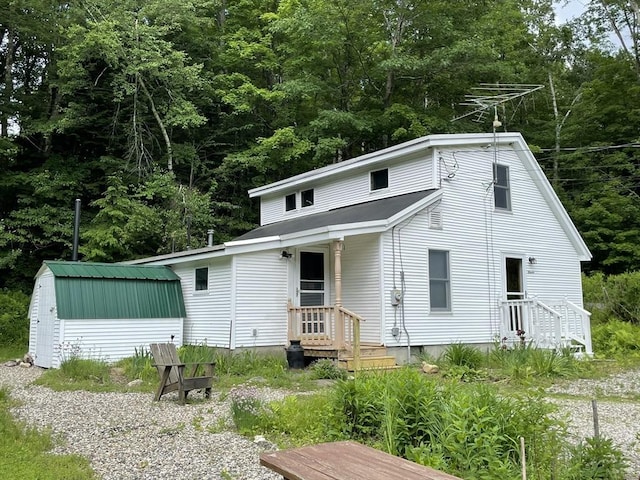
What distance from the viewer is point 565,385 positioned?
9.69 meters

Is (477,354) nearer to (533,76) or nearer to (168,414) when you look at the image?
(168,414)

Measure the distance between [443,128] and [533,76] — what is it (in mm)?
9335

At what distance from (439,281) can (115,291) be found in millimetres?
8088

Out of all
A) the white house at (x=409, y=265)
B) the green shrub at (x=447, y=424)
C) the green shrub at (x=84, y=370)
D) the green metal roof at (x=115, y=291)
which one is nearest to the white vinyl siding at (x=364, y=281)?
the white house at (x=409, y=265)

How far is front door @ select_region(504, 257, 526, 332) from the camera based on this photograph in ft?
46.0

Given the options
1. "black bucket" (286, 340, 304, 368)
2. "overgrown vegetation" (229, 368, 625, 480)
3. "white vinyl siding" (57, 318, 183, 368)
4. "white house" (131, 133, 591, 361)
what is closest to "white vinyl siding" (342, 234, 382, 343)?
"white house" (131, 133, 591, 361)

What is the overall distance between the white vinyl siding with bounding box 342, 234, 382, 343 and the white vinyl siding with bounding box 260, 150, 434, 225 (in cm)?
236

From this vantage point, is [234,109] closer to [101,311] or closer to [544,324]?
[101,311]

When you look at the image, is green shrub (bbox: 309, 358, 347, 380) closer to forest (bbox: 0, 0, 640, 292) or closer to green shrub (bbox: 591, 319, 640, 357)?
green shrub (bbox: 591, 319, 640, 357)

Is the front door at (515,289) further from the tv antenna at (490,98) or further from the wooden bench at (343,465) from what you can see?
the wooden bench at (343,465)

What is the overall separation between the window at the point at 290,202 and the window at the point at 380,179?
3.65 meters

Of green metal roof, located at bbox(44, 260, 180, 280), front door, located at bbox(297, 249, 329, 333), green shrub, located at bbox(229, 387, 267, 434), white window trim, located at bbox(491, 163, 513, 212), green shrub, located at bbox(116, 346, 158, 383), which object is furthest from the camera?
white window trim, located at bbox(491, 163, 513, 212)

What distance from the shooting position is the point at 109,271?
13648 mm

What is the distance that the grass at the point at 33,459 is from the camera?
4.68 m
